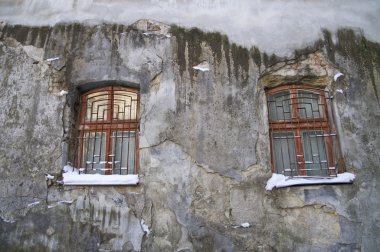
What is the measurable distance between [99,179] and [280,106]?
2.42 metres

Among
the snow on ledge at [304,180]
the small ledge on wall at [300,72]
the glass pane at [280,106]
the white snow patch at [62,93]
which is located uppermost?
the small ledge on wall at [300,72]

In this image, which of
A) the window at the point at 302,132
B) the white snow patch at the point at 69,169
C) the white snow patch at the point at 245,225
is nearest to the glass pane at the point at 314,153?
the window at the point at 302,132

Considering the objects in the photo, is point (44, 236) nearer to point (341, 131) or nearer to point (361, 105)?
point (341, 131)

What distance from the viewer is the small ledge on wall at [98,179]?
398 cm

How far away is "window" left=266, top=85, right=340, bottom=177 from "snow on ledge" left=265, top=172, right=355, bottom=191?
18 centimetres

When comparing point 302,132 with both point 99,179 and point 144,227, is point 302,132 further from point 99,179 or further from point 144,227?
point 99,179

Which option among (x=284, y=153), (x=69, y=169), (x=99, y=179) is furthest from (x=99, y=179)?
(x=284, y=153)

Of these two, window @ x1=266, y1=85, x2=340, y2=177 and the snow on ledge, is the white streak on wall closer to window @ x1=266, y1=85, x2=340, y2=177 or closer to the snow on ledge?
window @ x1=266, y1=85, x2=340, y2=177

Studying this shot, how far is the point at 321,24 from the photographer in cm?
462

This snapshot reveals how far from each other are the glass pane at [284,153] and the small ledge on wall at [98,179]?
5.64ft

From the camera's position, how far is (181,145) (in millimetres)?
4086

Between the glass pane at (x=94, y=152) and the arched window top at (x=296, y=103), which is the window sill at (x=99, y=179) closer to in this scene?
the glass pane at (x=94, y=152)

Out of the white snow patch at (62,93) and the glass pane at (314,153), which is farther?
the white snow patch at (62,93)

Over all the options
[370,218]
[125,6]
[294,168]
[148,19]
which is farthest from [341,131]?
[125,6]
